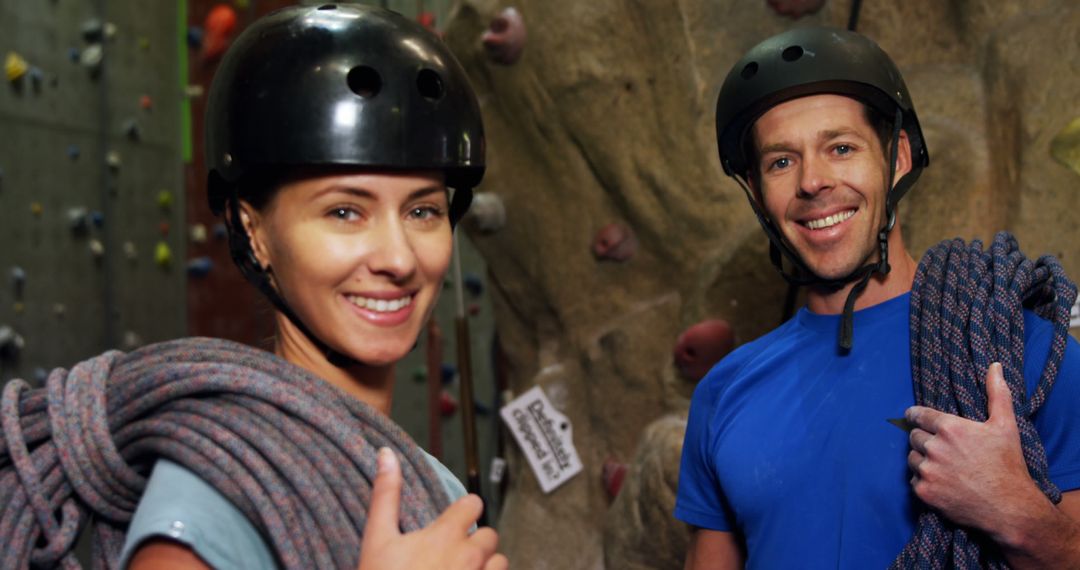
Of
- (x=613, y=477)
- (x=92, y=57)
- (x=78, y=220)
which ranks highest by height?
(x=92, y=57)

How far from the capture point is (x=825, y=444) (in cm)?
178

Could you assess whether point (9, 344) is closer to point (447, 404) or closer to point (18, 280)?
point (18, 280)

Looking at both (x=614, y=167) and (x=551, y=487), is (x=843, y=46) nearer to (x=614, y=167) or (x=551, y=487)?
(x=614, y=167)

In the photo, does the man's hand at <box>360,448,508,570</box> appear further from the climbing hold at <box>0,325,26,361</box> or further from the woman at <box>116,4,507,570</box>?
the climbing hold at <box>0,325,26,361</box>

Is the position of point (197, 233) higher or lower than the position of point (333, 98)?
higher

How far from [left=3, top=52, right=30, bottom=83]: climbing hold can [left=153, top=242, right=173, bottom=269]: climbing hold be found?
1.51 metres

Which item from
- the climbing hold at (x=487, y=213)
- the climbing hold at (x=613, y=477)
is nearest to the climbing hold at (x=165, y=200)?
the climbing hold at (x=487, y=213)

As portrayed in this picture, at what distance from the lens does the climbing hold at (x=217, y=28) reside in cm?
611

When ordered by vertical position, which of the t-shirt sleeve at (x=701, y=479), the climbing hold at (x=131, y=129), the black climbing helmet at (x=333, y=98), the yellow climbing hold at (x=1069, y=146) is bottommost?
the t-shirt sleeve at (x=701, y=479)

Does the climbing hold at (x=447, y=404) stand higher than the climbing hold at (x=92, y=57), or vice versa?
the climbing hold at (x=92, y=57)

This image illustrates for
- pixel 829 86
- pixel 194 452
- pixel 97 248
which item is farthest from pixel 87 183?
pixel 194 452

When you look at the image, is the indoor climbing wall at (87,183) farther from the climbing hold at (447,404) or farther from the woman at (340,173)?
the woman at (340,173)

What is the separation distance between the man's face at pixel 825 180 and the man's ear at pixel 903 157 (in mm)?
102

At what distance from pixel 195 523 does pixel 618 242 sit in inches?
120
